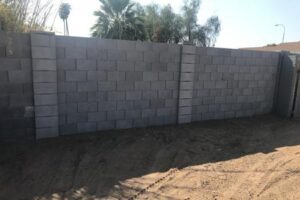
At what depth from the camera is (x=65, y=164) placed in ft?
11.7

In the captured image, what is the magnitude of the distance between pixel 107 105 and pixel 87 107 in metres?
0.38

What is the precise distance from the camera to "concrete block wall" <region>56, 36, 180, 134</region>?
4.45 metres

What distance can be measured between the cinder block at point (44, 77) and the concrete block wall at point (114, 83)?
12 cm

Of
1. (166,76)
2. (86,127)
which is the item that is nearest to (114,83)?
(86,127)

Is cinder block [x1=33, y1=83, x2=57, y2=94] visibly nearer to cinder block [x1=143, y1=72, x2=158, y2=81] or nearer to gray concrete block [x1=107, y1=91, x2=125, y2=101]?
gray concrete block [x1=107, y1=91, x2=125, y2=101]

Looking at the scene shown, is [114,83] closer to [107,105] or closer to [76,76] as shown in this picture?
[107,105]

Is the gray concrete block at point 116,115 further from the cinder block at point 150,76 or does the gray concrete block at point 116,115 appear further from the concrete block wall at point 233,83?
the concrete block wall at point 233,83

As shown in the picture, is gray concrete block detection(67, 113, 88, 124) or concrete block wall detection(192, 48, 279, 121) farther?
concrete block wall detection(192, 48, 279, 121)

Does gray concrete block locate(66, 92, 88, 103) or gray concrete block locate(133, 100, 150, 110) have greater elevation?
gray concrete block locate(66, 92, 88, 103)

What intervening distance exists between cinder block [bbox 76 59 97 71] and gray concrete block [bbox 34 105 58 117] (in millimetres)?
793

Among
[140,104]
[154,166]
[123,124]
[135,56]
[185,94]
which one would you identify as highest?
[135,56]

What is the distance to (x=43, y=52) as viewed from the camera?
410cm

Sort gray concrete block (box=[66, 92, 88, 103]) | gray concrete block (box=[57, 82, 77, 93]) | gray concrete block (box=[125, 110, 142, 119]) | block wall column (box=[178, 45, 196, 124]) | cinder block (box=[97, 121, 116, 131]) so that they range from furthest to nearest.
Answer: block wall column (box=[178, 45, 196, 124])
gray concrete block (box=[125, 110, 142, 119])
cinder block (box=[97, 121, 116, 131])
gray concrete block (box=[66, 92, 88, 103])
gray concrete block (box=[57, 82, 77, 93])

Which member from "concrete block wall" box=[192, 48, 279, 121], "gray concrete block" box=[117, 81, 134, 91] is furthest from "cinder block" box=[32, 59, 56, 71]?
"concrete block wall" box=[192, 48, 279, 121]
